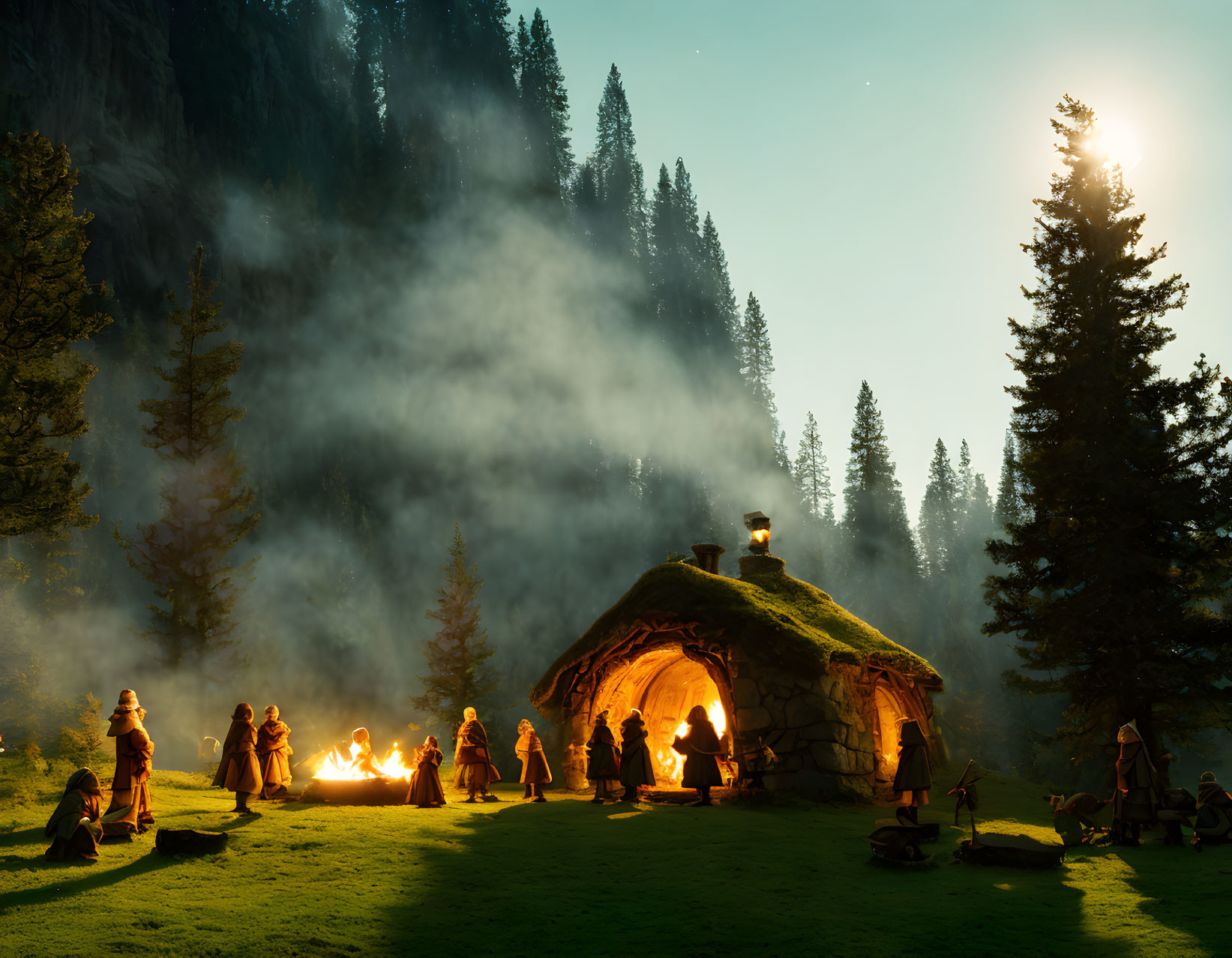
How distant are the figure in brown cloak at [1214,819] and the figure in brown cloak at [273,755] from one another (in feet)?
49.1

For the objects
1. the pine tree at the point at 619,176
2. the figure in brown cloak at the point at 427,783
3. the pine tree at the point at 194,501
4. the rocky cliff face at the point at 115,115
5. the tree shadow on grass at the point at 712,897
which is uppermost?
the pine tree at the point at 619,176

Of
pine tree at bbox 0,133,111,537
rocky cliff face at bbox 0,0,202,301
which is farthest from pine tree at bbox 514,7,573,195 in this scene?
pine tree at bbox 0,133,111,537

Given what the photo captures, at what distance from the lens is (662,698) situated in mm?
21656

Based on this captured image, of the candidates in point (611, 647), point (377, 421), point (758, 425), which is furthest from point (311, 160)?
point (611, 647)

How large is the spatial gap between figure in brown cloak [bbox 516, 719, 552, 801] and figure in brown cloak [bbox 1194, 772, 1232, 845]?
1125cm

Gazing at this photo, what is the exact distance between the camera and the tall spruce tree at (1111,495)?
15.8 metres

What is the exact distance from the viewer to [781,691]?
15.7 meters

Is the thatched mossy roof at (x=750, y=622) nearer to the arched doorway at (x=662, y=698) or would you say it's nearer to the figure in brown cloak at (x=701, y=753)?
the arched doorway at (x=662, y=698)

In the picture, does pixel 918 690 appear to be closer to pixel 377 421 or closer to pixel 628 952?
pixel 628 952

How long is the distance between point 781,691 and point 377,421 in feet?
191

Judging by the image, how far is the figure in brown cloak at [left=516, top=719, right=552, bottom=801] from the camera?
16078mm

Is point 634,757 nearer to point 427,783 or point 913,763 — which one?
point 427,783

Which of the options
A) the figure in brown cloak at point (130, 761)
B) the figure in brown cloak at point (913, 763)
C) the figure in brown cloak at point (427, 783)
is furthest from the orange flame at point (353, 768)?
the figure in brown cloak at point (913, 763)

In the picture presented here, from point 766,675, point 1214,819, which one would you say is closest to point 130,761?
point 766,675
